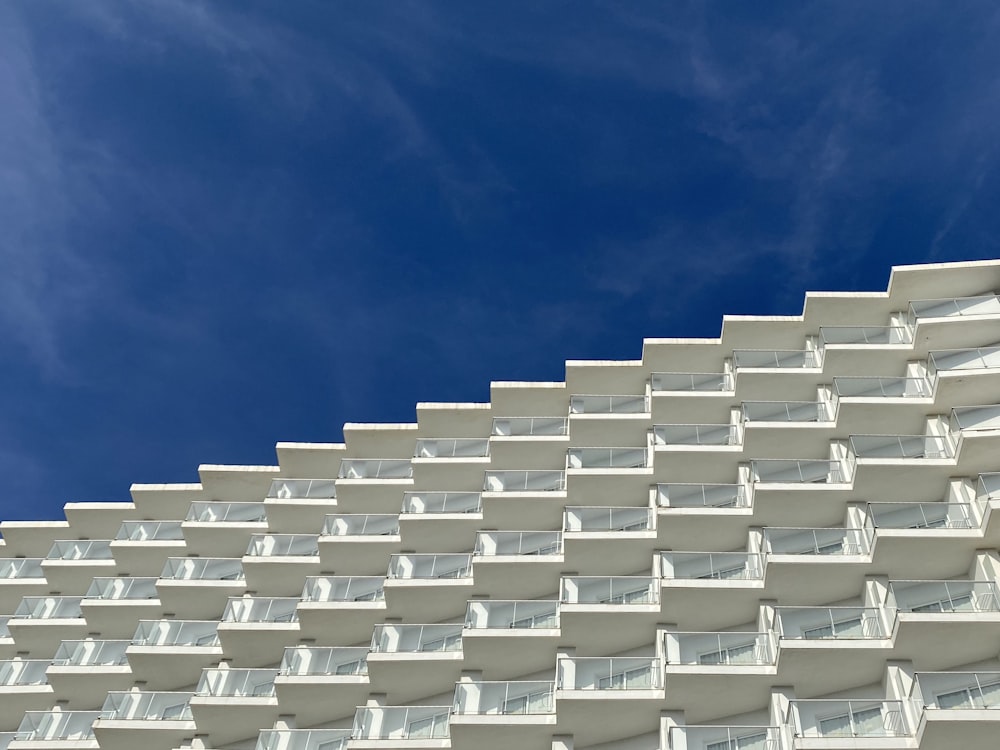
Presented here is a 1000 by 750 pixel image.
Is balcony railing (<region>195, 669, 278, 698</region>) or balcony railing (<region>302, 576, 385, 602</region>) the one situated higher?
balcony railing (<region>302, 576, 385, 602</region>)

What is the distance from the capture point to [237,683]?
33.9 m

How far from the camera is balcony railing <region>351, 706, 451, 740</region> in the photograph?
100 feet

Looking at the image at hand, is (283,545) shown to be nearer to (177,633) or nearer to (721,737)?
(177,633)

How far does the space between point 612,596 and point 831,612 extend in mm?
7024

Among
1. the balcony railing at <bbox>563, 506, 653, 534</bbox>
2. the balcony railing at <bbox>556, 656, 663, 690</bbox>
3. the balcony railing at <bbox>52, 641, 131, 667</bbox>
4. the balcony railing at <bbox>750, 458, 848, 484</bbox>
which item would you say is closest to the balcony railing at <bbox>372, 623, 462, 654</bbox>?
the balcony railing at <bbox>556, 656, 663, 690</bbox>

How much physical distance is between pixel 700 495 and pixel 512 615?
812cm

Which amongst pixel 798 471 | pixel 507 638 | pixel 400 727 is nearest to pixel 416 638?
pixel 400 727

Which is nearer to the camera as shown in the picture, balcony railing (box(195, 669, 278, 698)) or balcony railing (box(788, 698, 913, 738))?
balcony railing (box(788, 698, 913, 738))

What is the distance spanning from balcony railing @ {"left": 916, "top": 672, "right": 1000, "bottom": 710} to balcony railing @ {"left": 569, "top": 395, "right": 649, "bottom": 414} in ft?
54.1

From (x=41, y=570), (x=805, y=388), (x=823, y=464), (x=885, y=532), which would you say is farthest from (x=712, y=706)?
(x=41, y=570)

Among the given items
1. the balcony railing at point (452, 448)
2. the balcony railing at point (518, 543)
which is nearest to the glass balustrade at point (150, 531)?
the balcony railing at point (452, 448)

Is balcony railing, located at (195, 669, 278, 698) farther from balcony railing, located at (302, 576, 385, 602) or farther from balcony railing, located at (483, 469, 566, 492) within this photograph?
balcony railing, located at (483, 469, 566, 492)

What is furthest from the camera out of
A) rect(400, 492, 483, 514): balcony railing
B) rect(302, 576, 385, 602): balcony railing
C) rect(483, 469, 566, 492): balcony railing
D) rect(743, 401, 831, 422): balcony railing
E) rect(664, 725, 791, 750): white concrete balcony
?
rect(400, 492, 483, 514): balcony railing

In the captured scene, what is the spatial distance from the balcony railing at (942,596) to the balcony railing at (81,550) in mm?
32946
